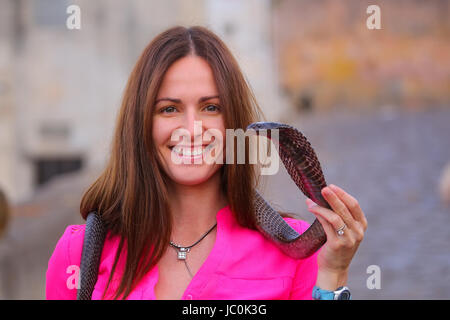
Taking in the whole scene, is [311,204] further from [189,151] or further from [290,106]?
[290,106]

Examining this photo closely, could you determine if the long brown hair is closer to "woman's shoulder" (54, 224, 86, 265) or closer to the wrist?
"woman's shoulder" (54, 224, 86, 265)

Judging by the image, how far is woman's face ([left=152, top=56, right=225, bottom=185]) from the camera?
2.16 m

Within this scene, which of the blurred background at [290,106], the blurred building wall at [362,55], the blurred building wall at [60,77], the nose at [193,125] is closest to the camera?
the nose at [193,125]

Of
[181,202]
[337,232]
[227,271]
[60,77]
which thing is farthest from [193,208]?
[60,77]

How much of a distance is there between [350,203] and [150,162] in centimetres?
72

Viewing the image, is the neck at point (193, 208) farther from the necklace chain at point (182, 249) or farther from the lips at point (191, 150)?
the lips at point (191, 150)

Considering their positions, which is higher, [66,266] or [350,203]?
[350,203]

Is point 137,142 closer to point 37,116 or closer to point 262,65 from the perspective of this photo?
point 37,116

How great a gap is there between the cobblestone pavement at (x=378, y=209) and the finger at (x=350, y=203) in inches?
66.9

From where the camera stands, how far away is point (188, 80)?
220 cm

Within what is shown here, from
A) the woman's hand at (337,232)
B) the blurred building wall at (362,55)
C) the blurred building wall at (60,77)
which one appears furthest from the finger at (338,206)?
the blurred building wall at (362,55)

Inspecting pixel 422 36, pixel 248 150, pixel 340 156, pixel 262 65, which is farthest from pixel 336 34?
pixel 248 150

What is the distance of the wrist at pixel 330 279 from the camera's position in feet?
6.69

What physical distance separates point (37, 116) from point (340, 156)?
6.53 m
